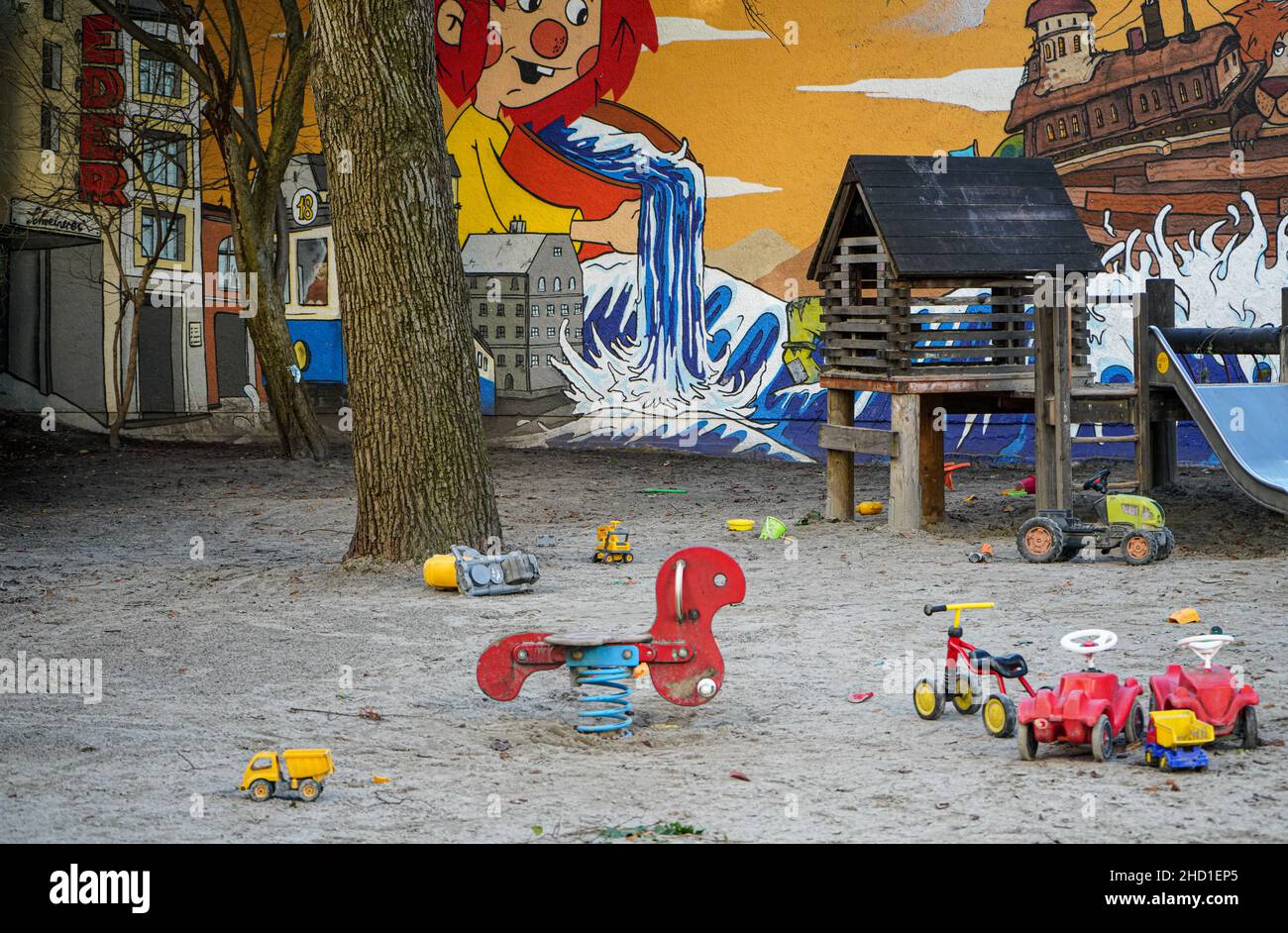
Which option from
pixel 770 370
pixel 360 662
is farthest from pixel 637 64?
pixel 360 662

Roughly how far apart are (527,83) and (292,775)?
531 inches

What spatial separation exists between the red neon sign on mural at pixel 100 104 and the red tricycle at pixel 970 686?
1375 cm

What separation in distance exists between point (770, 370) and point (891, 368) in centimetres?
558

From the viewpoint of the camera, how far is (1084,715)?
4984 millimetres

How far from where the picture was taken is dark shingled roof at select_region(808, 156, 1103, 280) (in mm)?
10445

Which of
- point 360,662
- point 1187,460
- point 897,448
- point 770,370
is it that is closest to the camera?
point 360,662

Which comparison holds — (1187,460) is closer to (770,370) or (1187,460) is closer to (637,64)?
(770,370)

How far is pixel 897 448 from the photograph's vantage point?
10547mm

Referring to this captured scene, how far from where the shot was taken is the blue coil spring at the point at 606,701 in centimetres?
555

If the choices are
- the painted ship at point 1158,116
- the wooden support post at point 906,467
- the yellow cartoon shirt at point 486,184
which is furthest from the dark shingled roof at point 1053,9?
the wooden support post at point 906,467

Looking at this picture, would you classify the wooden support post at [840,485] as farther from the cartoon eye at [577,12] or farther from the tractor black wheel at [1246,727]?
the cartoon eye at [577,12]

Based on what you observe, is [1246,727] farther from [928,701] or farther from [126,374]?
[126,374]

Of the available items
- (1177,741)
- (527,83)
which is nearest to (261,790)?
(1177,741)

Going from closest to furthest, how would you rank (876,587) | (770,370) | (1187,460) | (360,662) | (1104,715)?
(1104,715)
(360,662)
(876,587)
(1187,460)
(770,370)
